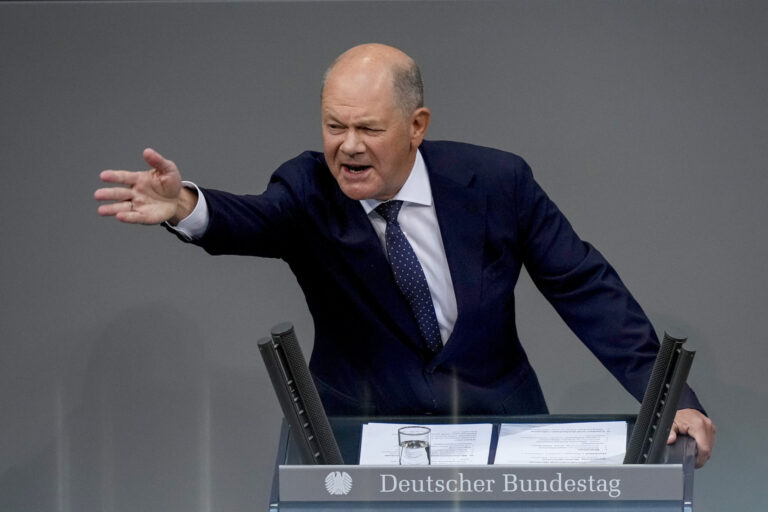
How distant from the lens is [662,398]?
2270mm

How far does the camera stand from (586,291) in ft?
9.34

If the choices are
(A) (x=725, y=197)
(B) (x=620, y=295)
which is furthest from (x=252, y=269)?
(B) (x=620, y=295)

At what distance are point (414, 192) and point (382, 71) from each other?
31 centimetres

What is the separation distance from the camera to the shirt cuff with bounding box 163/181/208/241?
2.60 metres

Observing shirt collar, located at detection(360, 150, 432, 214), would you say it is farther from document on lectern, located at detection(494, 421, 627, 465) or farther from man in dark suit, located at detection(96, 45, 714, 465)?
document on lectern, located at detection(494, 421, 627, 465)

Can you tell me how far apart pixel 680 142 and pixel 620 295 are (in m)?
1.35

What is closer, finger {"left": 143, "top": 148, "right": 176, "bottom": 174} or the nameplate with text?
the nameplate with text

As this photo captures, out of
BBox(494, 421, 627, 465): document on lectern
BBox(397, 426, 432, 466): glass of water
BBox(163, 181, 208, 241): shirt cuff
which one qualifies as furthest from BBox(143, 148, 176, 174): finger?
BBox(494, 421, 627, 465): document on lectern

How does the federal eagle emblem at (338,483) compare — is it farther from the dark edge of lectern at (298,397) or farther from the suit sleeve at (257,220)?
the suit sleeve at (257,220)

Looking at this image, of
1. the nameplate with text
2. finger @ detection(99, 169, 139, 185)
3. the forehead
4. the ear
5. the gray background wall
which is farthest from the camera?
the gray background wall

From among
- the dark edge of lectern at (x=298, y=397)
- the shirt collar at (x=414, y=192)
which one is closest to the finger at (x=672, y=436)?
the dark edge of lectern at (x=298, y=397)

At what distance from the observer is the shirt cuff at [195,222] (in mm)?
2596

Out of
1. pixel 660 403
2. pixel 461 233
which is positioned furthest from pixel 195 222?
pixel 660 403

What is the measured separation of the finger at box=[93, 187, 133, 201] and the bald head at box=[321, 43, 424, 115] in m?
0.42
